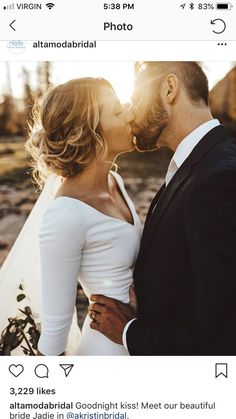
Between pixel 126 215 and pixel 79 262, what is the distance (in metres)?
0.21

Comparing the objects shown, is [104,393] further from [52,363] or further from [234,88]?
[234,88]

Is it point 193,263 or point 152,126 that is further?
point 152,126

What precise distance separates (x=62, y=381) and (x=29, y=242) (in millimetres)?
421

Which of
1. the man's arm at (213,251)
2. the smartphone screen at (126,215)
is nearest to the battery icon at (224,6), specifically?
the smartphone screen at (126,215)

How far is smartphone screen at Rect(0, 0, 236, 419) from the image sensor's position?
109cm

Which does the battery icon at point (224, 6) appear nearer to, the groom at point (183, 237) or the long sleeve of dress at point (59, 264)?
the groom at point (183, 237)

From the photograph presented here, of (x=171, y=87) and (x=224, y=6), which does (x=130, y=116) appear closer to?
(x=171, y=87)

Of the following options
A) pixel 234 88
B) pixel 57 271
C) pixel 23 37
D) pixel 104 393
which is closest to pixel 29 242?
pixel 57 271

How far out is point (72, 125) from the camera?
1.16 m

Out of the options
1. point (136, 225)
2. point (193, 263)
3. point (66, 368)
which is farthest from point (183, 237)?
point (66, 368)

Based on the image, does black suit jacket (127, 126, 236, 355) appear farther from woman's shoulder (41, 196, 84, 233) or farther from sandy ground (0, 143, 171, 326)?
sandy ground (0, 143, 171, 326)

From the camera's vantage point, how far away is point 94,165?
4.05 ft

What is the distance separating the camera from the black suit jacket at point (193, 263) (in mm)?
979

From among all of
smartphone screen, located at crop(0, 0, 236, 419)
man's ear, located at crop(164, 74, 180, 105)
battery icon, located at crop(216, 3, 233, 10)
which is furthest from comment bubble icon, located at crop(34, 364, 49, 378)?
battery icon, located at crop(216, 3, 233, 10)
